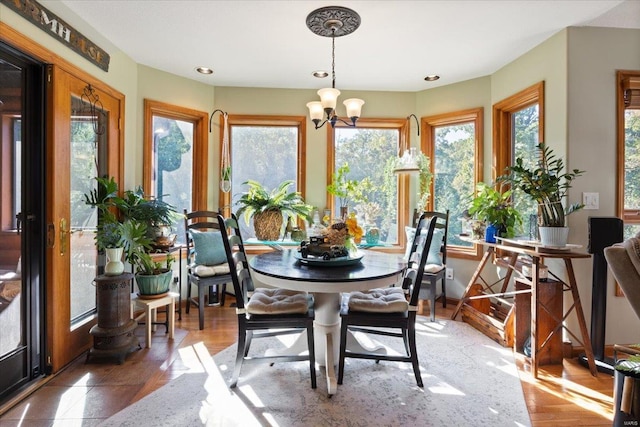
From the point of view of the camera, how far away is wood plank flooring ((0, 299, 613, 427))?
1.88 m

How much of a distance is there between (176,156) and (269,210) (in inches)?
49.8

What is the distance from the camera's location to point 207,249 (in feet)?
11.3

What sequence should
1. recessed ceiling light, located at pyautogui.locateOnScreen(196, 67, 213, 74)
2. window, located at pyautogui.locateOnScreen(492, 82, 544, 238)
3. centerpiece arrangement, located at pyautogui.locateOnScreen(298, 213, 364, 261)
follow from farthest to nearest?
1. recessed ceiling light, located at pyautogui.locateOnScreen(196, 67, 213, 74)
2. window, located at pyautogui.locateOnScreen(492, 82, 544, 238)
3. centerpiece arrangement, located at pyautogui.locateOnScreen(298, 213, 364, 261)

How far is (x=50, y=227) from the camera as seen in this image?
230 cm

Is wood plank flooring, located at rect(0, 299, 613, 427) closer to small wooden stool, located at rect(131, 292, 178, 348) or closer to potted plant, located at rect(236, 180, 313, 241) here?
small wooden stool, located at rect(131, 292, 178, 348)

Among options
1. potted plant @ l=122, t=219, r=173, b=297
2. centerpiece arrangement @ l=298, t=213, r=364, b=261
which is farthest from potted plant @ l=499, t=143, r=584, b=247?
potted plant @ l=122, t=219, r=173, b=297

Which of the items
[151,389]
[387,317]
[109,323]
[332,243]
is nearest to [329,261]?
[332,243]

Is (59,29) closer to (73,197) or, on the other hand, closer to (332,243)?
(73,197)

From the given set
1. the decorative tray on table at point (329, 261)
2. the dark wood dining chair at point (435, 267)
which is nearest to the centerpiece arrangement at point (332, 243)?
the decorative tray on table at point (329, 261)

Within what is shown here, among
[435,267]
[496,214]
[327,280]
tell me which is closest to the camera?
[327,280]

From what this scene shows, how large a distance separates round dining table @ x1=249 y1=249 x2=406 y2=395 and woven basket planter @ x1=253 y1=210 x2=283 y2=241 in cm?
100

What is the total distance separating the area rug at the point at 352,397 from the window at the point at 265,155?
7.06 feet

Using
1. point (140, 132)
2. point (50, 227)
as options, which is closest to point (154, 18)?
point (140, 132)

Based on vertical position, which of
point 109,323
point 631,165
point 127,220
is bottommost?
point 109,323
